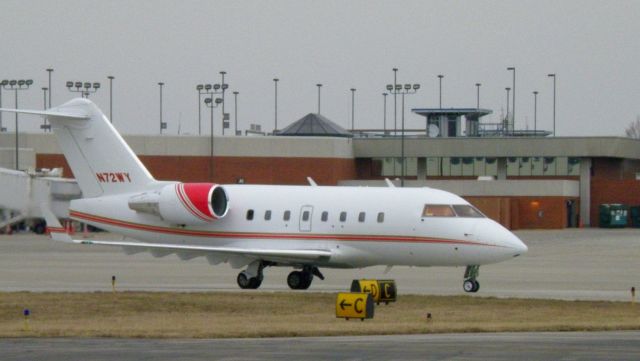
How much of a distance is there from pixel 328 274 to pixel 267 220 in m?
6.47

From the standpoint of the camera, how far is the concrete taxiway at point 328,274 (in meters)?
42.8

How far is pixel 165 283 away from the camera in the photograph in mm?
45125

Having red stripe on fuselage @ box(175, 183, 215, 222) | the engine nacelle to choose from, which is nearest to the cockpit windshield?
the engine nacelle

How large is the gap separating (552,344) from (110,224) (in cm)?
2190

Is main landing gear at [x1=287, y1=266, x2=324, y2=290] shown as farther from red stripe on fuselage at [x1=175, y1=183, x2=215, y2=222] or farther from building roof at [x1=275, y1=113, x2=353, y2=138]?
building roof at [x1=275, y1=113, x2=353, y2=138]

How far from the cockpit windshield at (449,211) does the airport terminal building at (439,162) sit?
176 feet

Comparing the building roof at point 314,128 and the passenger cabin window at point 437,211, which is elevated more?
the building roof at point 314,128

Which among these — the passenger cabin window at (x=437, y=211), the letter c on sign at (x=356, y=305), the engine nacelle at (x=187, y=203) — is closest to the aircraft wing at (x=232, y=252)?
the engine nacelle at (x=187, y=203)

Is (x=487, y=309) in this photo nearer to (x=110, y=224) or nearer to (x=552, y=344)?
(x=552, y=344)

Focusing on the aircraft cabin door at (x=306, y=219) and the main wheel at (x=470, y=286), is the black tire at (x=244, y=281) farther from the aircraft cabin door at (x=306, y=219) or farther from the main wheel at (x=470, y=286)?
the main wheel at (x=470, y=286)

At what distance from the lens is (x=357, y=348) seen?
26.0m

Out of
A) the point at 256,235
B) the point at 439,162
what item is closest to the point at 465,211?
the point at 256,235

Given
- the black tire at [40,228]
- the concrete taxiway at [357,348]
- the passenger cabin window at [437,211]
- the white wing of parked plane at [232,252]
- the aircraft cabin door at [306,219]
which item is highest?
the passenger cabin window at [437,211]

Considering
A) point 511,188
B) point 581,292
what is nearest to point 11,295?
point 581,292
